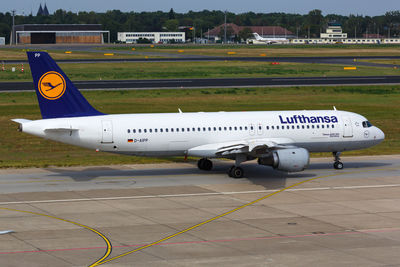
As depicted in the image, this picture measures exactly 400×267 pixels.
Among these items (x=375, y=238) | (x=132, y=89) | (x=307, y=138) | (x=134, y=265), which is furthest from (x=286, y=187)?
(x=132, y=89)

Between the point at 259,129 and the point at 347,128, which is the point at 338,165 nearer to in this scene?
the point at 347,128

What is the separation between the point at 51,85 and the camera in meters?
42.2

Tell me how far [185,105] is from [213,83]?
23995 mm

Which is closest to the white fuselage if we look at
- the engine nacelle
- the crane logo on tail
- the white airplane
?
the white airplane

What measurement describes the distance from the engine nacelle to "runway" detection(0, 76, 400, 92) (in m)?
56.2

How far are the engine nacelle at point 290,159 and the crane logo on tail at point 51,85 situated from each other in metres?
13.8

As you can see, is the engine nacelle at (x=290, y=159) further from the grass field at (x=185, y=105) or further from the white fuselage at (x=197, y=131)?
the grass field at (x=185, y=105)

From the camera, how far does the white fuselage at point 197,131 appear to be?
42.3 metres

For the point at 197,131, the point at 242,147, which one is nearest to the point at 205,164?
the point at 197,131

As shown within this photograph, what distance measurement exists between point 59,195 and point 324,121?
1876 cm

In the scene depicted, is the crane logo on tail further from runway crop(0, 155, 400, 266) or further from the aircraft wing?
the aircraft wing

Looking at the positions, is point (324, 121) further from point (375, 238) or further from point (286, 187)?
point (375, 238)

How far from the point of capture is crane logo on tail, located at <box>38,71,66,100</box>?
42031mm

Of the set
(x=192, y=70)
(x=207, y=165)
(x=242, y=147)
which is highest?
(x=192, y=70)
